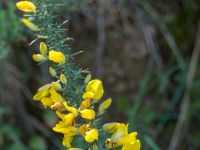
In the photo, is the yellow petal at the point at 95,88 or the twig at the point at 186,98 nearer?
the yellow petal at the point at 95,88

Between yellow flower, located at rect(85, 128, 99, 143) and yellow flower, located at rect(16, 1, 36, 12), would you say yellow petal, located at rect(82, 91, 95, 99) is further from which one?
yellow flower, located at rect(16, 1, 36, 12)

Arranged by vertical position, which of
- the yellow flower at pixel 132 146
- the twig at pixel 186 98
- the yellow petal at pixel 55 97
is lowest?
the twig at pixel 186 98

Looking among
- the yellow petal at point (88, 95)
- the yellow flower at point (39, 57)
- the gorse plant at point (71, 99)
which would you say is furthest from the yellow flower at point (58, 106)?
the yellow flower at point (39, 57)

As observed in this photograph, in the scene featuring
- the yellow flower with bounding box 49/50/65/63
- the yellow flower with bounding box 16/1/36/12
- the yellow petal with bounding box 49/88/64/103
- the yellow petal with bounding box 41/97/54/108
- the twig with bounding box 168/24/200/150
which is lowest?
the twig with bounding box 168/24/200/150

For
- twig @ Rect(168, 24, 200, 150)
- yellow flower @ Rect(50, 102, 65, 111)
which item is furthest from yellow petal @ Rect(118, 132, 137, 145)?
twig @ Rect(168, 24, 200, 150)

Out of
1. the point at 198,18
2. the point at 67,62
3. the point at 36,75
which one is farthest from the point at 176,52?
the point at 67,62

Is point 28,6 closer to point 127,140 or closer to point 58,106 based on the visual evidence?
point 58,106

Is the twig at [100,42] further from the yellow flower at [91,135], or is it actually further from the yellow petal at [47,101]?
the yellow flower at [91,135]
